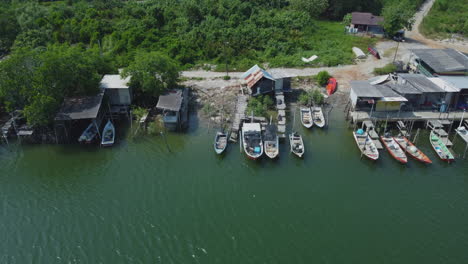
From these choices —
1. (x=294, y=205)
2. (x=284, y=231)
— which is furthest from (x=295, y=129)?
(x=284, y=231)

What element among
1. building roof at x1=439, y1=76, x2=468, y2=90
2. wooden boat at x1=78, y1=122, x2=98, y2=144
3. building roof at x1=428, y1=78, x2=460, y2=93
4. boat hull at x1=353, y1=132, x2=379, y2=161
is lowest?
boat hull at x1=353, y1=132, x2=379, y2=161

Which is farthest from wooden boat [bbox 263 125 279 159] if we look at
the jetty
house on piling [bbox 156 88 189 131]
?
house on piling [bbox 156 88 189 131]

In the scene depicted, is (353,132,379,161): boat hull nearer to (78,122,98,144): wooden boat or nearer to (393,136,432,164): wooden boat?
(393,136,432,164): wooden boat

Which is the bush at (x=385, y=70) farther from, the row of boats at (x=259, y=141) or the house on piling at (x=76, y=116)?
the house on piling at (x=76, y=116)

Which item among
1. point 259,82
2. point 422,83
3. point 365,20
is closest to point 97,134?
point 259,82

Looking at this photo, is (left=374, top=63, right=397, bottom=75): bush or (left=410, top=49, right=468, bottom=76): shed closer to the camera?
(left=410, top=49, right=468, bottom=76): shed

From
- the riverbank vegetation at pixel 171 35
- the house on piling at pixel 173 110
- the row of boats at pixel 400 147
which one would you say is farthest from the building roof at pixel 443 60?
the house on piling at pixel 173 110
